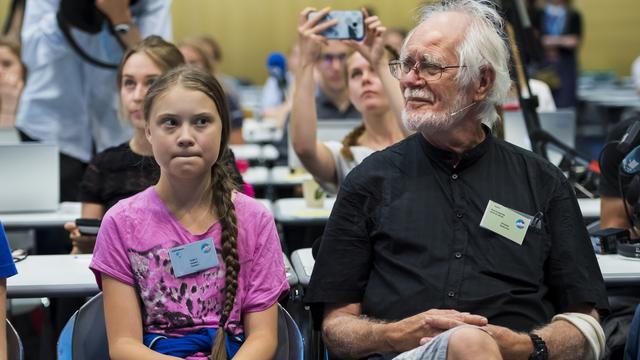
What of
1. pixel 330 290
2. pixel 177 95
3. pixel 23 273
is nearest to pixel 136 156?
pixel 23 273

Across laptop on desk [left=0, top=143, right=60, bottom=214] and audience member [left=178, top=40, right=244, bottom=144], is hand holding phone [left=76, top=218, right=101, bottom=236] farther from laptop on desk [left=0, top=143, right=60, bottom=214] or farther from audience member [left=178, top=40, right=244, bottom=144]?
audience member [left=178, top=40, right=244, bottom=144]

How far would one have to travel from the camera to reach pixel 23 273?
98.5 inches

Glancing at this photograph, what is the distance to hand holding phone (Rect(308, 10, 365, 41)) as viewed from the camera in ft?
10.4

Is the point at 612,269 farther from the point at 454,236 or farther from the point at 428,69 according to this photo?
the point at 428,69

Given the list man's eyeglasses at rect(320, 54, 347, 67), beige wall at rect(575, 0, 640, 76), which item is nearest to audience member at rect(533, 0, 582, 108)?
beige wall at rect(575, 0, 640, 76)

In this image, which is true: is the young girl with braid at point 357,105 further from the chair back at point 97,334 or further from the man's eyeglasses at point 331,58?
the man's eyeglasses at point 331,58

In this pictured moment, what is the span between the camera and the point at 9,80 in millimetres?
4773

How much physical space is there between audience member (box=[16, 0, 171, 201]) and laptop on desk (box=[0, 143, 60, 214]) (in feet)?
1.46

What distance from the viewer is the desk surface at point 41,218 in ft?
10.9

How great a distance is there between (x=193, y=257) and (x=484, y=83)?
83 cm

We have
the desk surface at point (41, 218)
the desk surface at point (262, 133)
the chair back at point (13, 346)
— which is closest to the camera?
the chair back at point (13, 346)

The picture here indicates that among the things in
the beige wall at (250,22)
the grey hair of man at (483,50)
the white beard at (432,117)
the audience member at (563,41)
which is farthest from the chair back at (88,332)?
the beige wall at (250,22)

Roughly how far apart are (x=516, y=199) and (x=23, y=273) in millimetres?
1350

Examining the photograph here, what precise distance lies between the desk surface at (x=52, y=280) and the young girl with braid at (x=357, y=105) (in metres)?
0.88
